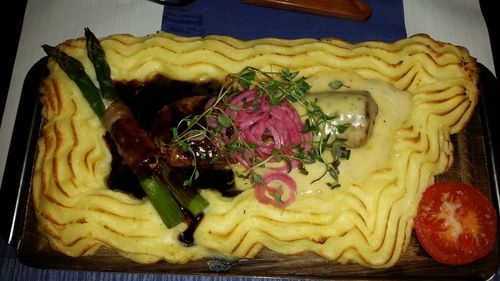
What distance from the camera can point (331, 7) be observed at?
175 inches

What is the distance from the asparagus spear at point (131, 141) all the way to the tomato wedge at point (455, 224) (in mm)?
1619

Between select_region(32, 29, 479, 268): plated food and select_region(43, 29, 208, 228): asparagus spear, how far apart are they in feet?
0.24

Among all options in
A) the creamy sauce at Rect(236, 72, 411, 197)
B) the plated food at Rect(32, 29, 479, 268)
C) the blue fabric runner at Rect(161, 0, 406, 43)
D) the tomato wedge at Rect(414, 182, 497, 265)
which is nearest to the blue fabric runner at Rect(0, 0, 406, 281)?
the blue fabric runner at Rect(161, 0, 406, 43)

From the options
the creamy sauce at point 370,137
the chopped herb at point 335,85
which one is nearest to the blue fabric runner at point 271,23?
the creamy sauce at point 370,137

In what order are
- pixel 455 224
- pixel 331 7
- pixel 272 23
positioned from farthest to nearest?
pixel 272 23 < pixel 331 7 < pixel 455 224

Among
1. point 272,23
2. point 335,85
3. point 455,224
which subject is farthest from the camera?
point 272,23

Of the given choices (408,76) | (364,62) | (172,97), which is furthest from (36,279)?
(408,76)

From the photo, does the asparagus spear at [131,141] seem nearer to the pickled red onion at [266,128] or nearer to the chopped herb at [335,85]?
the pickled red onion at [266,128]

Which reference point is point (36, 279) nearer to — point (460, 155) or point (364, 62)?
point (364, 62)

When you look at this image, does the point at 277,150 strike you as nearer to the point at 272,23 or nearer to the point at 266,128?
the point at 266,128

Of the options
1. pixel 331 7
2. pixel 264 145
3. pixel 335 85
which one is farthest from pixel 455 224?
pixel 331 7

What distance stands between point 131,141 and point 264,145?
98 cm

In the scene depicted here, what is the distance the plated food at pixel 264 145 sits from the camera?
11.0 ft

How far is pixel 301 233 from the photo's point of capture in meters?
3.36
